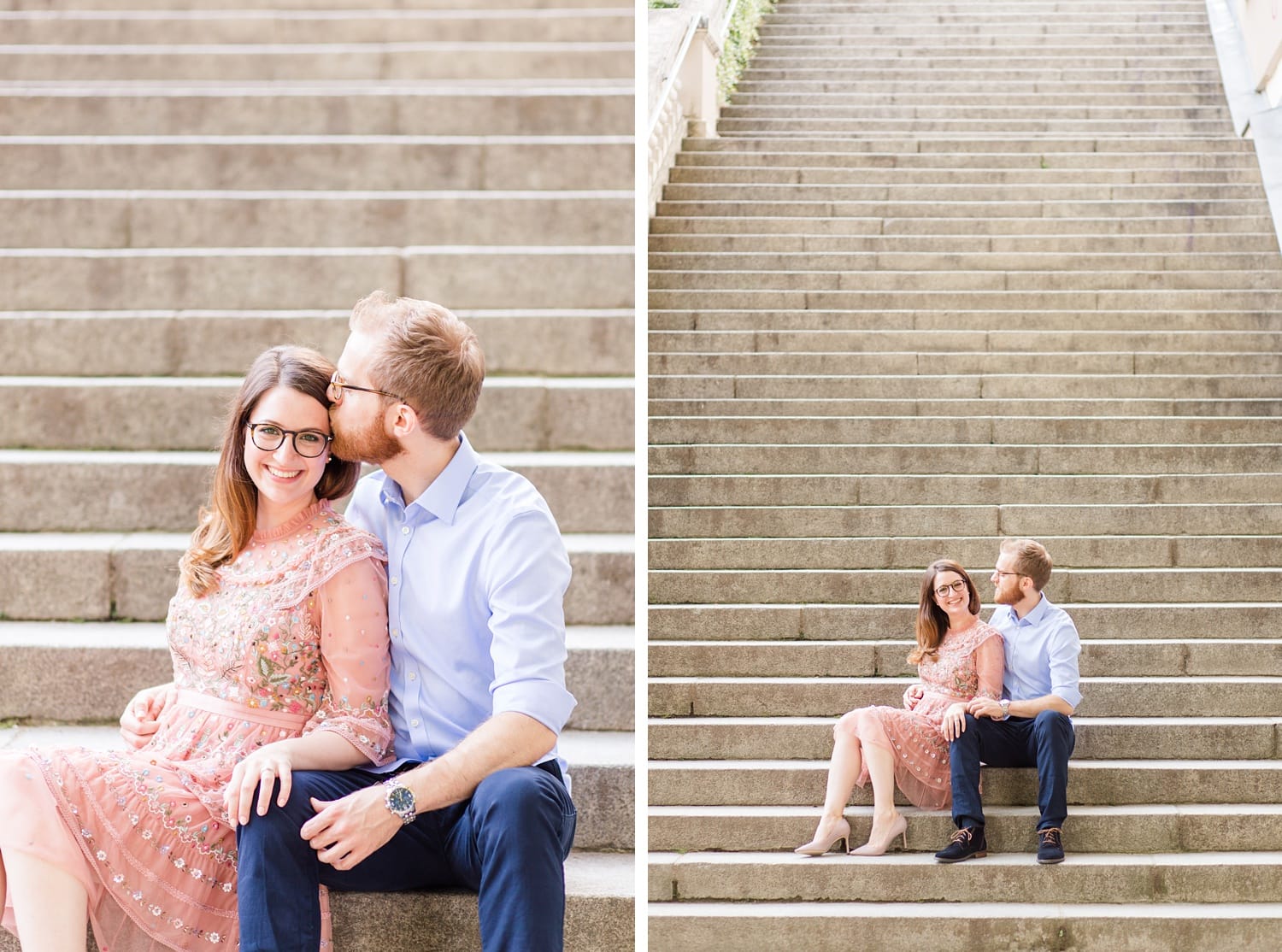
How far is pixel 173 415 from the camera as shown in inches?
153

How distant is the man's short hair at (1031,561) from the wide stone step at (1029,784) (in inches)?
26.5

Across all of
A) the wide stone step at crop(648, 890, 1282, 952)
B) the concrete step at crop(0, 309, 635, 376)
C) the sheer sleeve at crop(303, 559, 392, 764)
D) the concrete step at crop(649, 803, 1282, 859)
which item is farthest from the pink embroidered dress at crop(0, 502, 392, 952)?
the concrete step at crop(649, 803, 1282, 859)

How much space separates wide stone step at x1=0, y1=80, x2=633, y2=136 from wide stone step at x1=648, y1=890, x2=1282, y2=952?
3182mm

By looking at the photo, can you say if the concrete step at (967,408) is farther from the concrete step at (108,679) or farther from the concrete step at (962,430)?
the concrete step at (108,679)

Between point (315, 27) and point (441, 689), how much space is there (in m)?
4.71

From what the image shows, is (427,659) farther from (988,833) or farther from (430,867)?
(988,833)

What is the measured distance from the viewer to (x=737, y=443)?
240 inches

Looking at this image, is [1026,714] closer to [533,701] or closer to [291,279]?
[533,701]

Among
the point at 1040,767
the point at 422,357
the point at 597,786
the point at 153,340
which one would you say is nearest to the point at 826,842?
the point at 1040,767

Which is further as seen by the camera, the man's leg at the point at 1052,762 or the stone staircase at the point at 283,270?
the man's leg at the point at 1052,762

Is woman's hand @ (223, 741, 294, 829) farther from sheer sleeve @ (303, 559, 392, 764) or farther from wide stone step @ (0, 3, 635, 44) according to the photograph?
wide stone step @ (0, 3, 635, 44)

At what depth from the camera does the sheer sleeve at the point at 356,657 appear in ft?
7.80

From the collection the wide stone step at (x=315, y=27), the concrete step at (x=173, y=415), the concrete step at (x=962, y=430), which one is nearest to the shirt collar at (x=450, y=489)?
the concrete step at (x=173, y=415)

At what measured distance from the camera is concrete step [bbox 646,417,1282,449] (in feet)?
20.1
